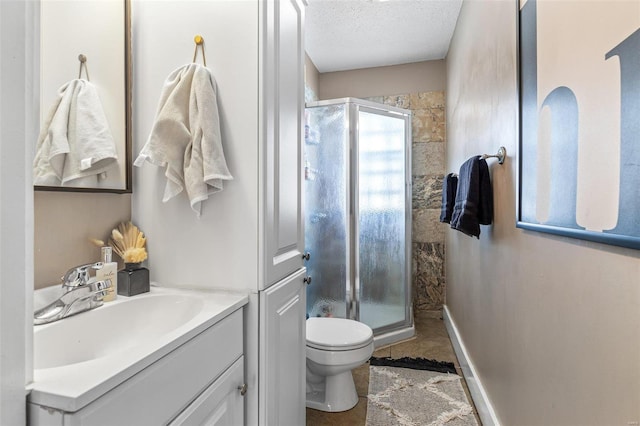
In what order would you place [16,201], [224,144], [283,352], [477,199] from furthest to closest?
[477,199]
[283,352]
[224,144]
[16,201]

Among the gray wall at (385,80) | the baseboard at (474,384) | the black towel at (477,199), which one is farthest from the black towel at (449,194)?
the gray wall at (385,80)

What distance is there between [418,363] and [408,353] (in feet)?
0.64

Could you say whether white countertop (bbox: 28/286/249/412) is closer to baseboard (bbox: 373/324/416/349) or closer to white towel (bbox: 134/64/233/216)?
white towel (bbox: 134/64/233/216)

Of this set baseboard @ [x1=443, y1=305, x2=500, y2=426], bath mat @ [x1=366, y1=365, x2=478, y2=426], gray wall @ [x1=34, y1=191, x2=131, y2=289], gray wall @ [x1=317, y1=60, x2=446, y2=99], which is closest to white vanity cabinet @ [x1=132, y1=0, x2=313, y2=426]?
gray wall @ [x1=34, y1=191, x2=131, y2=289]

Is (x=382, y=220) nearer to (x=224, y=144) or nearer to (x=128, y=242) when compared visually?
(x=224, y=144)

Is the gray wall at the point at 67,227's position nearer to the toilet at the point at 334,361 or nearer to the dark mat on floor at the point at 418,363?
the toilet at the point at 334,361

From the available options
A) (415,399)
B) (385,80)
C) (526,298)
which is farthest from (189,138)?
(385,80)

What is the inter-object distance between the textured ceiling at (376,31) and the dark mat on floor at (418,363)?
250 centimetres

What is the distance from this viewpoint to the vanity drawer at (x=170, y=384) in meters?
0.57

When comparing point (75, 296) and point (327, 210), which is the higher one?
point (327, 210)

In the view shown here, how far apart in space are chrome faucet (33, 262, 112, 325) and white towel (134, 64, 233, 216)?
1.03 feet

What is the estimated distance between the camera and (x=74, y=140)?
3.35ft

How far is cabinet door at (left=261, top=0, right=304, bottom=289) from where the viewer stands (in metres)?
1.10

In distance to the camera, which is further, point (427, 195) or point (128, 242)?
point (427, 195)
